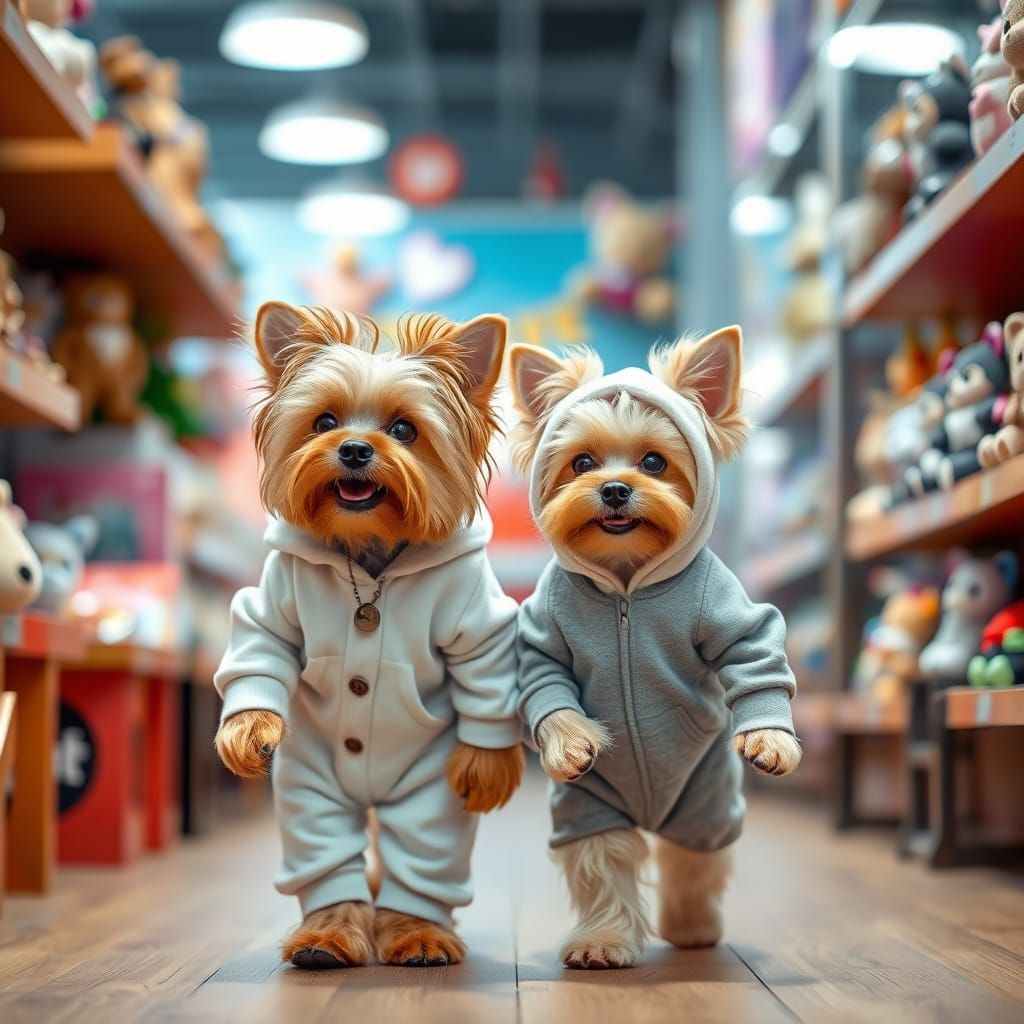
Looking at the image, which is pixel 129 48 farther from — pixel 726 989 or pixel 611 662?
pixel 726 989

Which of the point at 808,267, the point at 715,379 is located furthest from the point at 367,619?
the point at 808,267

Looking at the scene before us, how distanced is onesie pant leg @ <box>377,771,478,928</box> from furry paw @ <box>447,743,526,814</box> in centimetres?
4

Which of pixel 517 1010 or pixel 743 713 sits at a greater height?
pixel 743 713

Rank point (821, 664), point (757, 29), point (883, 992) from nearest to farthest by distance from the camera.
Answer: point (883, 992)
point (821, 664)
point (757, 29)

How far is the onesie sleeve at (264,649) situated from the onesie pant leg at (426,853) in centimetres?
24

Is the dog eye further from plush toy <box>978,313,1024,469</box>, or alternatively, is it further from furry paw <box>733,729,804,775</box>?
plush toy <box>978,313,1024,469</box>

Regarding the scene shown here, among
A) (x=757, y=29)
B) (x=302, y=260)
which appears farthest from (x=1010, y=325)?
(x=302, y=260)

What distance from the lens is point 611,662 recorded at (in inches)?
87.8

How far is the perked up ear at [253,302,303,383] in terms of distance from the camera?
2295 mm


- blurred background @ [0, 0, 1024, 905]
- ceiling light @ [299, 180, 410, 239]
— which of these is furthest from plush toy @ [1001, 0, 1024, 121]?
ceiling light @ [299, 180, 410, 239]

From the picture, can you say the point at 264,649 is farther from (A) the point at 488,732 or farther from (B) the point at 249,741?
(A) the point at 488,732

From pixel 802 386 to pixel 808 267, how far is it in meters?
0.54

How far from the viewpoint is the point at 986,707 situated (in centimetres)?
281

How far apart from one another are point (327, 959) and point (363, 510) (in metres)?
0.62
